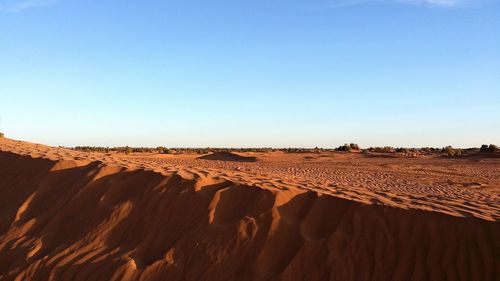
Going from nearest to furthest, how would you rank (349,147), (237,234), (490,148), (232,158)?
(237,234), (232,158), (490,148), (349,147)

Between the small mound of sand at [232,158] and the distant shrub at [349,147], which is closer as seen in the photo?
the small mound of sand at [232,158]

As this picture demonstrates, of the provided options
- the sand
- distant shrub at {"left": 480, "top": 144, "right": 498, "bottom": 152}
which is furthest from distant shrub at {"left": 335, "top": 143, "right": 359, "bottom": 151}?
the sand

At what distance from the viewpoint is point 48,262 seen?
5113 millimetres

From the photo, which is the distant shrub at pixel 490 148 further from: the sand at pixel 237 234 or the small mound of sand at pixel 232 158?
the sand at pixel 237 234

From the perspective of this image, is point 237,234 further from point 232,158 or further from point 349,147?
point 349,147

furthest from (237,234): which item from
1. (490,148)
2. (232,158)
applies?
(490,148)

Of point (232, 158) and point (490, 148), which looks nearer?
point (232, 158)

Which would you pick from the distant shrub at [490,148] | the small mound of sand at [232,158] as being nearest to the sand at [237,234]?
the small mound of sand at [232,158]

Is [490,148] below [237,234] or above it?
above

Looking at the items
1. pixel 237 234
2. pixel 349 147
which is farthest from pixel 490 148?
pixel 237 234

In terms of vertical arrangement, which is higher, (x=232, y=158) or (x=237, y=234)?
(x=232, y=158)

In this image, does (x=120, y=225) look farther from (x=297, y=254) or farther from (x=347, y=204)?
(x=347, y=204)

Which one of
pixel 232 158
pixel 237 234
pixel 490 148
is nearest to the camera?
pixel 237 234

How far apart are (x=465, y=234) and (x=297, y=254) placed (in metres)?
1.63
